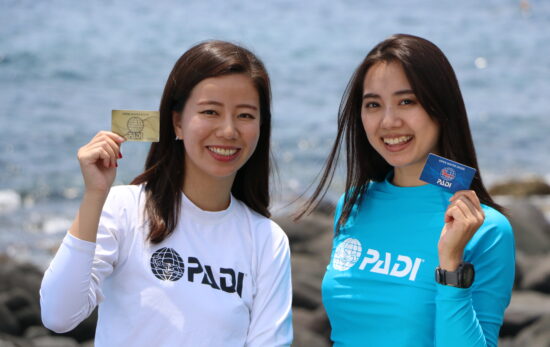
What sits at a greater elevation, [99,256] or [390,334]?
[99,256]

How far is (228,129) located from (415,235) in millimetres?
800

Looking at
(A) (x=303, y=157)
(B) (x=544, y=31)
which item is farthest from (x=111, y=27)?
(B) (x=544, y=31)

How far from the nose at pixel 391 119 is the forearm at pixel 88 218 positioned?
41.5 inches

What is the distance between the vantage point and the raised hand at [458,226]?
9.35 feet

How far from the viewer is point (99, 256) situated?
2.92m

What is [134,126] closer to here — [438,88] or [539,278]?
[438,88]

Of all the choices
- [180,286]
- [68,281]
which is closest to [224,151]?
[180,286]

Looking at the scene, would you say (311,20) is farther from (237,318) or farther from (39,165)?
(237,318)

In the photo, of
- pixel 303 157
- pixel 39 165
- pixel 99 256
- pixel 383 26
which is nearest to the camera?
pixel 99 256

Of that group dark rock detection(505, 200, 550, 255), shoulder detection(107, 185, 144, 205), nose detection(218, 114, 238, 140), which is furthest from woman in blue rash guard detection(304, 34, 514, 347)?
dark rock detection(505, 200, 550, 255)

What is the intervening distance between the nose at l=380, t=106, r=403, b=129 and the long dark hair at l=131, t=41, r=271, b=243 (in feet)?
1.43

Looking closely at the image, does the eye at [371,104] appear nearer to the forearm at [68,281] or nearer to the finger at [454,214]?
the finger at [454,214]

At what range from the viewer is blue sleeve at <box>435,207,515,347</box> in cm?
286

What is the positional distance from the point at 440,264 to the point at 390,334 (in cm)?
37
